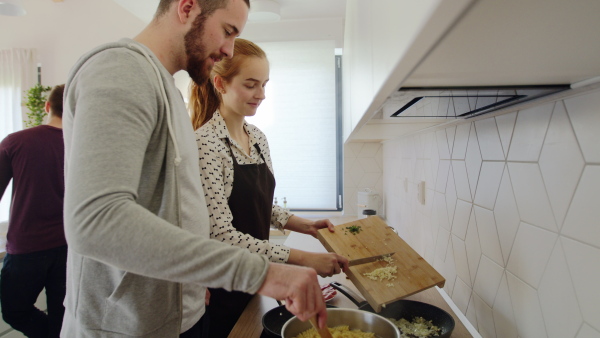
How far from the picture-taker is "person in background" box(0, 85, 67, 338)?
6.06 ft

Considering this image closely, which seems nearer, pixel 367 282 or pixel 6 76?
pixel 367 282

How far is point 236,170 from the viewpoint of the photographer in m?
1.15

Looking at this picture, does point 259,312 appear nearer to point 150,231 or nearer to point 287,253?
point 287,253

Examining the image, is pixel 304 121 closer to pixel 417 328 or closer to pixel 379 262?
pixel 379 262

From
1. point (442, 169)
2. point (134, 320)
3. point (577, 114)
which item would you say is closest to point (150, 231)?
point (134, 320)

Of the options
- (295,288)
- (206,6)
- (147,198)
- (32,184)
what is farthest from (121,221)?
(32,184)

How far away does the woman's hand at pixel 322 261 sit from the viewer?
3.34ft

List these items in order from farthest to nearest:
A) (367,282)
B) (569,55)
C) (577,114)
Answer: (367,282)
(577,114)
(569,55)

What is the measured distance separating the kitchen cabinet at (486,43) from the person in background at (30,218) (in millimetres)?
1849

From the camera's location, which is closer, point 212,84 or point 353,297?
point 353,297

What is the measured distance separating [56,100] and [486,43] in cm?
213

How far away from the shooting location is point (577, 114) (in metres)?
0.61

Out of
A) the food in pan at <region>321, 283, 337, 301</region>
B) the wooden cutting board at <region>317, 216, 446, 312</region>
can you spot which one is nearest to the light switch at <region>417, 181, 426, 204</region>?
the wooden cutting board at <region>317, 216, 446, 312</region>

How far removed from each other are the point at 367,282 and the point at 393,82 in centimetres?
63
